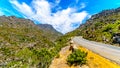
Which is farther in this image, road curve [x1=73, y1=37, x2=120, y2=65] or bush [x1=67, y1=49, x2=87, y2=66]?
road curve [x1=73, y1=37, x2=120, y2=65]

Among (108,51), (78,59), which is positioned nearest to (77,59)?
(78,59)

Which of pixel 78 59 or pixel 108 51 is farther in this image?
pixel 108 51

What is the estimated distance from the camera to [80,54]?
1872 centimetres

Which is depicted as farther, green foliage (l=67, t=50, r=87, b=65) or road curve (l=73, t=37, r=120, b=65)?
road curve (l=73, t=37, r=120, b=65)

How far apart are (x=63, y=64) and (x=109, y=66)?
→ 4.55 meters

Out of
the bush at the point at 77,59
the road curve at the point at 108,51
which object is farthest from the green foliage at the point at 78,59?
the road curve at the point at 108,51

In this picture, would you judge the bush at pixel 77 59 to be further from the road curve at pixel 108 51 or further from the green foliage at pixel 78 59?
the road curve at pixel 108 51

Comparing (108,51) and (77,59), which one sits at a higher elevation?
(77,59)

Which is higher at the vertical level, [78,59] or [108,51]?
[78,59]

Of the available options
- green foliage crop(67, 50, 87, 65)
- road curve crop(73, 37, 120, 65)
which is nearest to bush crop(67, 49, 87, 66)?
green foliage crop(67, 50, 87, 65)

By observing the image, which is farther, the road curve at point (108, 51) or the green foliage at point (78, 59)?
the road curve at point (108, 51)

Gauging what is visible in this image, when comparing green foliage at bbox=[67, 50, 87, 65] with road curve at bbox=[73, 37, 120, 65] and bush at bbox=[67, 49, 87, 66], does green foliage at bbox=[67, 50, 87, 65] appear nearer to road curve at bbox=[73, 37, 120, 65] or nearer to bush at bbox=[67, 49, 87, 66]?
bush at bbox=[67, 49, 87, 66]

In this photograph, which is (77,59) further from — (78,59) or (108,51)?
(108,51)

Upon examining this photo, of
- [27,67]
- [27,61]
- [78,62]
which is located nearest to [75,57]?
[78,62]
